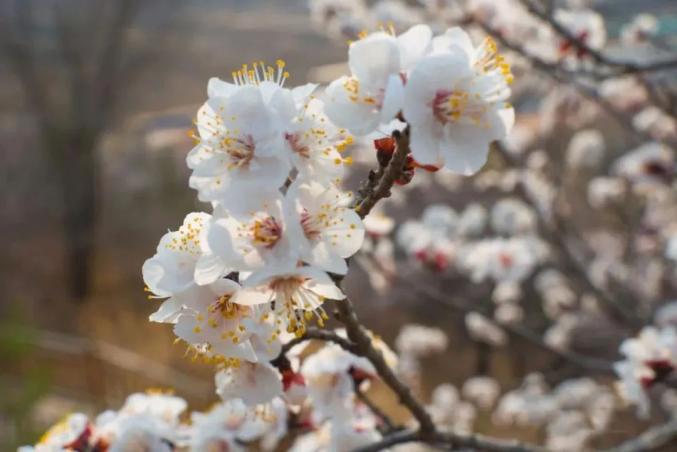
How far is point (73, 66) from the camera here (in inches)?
186

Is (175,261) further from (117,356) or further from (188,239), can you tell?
(117,356)

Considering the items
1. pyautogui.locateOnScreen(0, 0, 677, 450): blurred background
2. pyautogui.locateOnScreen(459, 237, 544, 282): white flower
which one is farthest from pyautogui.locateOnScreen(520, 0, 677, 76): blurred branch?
pyautogui.locateOnScreen(0, 0, 677, 450): blurred background

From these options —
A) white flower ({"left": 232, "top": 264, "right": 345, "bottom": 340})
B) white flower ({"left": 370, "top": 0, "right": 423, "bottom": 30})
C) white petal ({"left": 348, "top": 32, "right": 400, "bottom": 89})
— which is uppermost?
white flower ({"left": 370, "top": 0, "right": 423, "bottom": 30})

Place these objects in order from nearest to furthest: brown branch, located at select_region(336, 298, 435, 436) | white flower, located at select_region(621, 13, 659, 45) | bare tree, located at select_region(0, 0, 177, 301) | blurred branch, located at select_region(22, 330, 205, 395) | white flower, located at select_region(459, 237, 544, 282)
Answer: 1. brown branch, located at select_region(336, 298, 435, 436)
2. white flower, located at select_region(621, 13, 659, 45)
3. white flower, located at select_region(459, 237, 544, 282)
4. blurred branch, located at select_region(22, 330, 205, 395)
5. bare tree, located at select_region(0, 0, 177, 301)

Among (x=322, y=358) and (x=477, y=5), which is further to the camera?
(x=477, y=5)

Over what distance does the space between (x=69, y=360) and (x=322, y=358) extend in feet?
12.2

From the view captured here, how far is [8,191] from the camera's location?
16.5 feet

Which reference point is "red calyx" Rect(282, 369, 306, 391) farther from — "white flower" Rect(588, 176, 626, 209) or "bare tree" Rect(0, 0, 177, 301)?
"bare tree" Rect(0, 0, 177, 301)

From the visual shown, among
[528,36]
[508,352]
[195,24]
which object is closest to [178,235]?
[528,36]

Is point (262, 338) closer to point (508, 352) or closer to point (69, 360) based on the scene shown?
point (508, 352)

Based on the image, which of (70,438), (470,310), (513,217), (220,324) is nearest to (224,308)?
(220,324)

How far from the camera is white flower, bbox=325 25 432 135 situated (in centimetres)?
48

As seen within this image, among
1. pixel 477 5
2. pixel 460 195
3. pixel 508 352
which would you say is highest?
pixel 460 195

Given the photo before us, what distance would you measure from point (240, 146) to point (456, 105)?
0.54 ft
